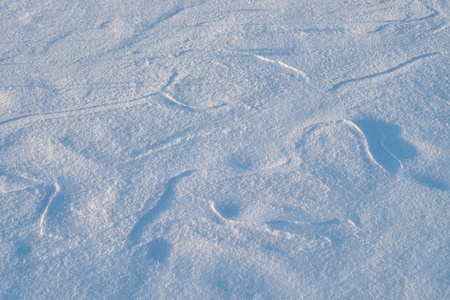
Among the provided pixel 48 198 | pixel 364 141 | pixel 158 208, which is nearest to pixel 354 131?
pixel 364 141

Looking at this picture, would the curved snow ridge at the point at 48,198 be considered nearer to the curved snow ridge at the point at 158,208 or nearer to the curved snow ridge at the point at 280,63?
the curved snow ridge at the point at 158,208

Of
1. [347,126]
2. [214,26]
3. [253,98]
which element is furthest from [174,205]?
[214,26]

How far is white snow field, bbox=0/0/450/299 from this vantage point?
980 mm

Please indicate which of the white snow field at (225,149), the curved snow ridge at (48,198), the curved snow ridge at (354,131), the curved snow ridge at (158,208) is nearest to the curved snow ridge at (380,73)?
the white snow field at (225,149)

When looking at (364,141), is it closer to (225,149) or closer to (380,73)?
(380,73)

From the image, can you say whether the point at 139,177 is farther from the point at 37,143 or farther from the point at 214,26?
the point at 214,26

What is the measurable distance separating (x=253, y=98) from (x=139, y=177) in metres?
0.44

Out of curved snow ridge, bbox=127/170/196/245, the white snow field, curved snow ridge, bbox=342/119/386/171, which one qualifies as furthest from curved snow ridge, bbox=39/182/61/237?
curved snow ridge, bbox=342/119/386/171

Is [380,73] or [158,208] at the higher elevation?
[380,73]

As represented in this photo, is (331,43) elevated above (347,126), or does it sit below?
above

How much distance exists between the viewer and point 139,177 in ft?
3.59

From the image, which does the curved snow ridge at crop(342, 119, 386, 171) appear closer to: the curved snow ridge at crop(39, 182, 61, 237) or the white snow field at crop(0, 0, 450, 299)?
the white snow field at crop(0, 0, 450, 299)

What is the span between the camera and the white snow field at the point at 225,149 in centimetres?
98

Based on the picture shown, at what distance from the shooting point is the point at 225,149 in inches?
45.1
